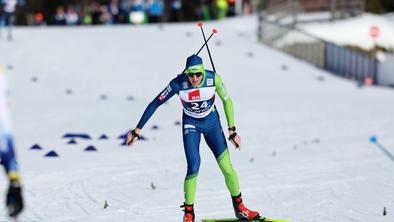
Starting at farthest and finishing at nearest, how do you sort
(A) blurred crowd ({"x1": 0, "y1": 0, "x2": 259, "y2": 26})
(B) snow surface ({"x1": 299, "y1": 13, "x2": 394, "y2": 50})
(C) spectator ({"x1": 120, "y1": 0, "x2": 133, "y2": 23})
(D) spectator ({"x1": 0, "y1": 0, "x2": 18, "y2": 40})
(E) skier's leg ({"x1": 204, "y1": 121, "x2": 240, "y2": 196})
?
(C) spectator ({"x1": 120, "y1": 0, "x2": 133, "y2": 23}) < (A) blurred crowd ({"x1": 0, "y1": 0, "x2": 259, "y2": 26}) < (B) snow surface ({"x1": 299, "y1": 13, "x2": 394, "y2": 50}) < (D) spectator ({"x1": 0, "y1": 0, "x2": 18, "y2": 40}) < (E) skier's leg ({"x1": 204, "y1": 121, "x2": 240, "y2": 196})

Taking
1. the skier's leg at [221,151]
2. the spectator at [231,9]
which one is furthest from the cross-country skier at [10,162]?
the spectator at [231,9]

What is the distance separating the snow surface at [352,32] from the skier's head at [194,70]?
24056 mm

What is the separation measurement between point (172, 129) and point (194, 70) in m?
10.1

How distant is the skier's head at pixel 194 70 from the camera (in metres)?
8.47

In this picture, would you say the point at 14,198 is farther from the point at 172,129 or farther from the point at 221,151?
the point at 172,129

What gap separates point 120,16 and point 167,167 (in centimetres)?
2980

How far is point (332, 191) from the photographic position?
1115cm

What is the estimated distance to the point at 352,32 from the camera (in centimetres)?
3334

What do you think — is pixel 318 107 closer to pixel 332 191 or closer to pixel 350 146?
pixel 350 146

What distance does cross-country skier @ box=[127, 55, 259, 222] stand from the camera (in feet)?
28.0

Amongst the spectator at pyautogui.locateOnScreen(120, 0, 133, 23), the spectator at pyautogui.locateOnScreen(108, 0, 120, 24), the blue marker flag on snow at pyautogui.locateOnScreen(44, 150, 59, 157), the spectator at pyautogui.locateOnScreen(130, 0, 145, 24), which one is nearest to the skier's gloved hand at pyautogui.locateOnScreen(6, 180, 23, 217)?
the blue marker flag on snow at pyautogui.locateOnScreen(44, 150, 59, 157)

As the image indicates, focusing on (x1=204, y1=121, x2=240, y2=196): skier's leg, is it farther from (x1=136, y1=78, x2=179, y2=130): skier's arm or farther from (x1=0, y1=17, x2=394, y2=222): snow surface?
(x1=0, y1=17, x2=394, y2=222): snow surface

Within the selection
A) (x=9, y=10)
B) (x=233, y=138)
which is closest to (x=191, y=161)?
(x=233, y=138)

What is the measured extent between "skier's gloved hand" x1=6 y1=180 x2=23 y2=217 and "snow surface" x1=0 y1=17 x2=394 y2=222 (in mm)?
3417
